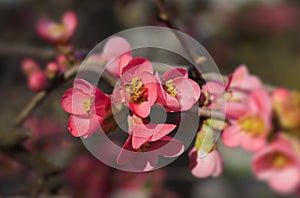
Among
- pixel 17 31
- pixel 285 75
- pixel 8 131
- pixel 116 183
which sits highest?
pixel 8 131

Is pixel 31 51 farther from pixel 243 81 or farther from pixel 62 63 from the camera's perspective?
pixel 243 81

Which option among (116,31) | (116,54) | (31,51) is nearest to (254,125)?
(116,54)

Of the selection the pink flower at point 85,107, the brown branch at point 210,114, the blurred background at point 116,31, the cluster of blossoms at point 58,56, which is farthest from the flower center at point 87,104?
the blurred background at point 116,31

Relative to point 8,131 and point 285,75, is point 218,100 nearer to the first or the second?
point 8,131

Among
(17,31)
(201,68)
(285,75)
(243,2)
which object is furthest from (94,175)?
(243,2)

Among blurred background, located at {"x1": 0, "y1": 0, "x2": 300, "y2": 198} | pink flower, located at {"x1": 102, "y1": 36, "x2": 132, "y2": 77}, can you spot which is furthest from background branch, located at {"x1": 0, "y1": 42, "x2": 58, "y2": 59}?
pink flower, located at {"x1": 102, "y1": 36, "x2": 132, "y2": 77}

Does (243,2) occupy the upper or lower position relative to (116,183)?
lower
